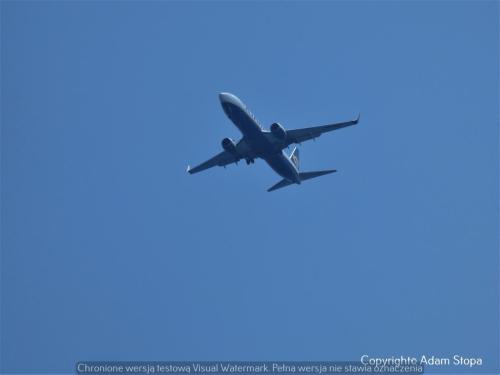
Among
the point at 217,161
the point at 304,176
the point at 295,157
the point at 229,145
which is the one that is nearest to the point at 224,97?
the point at 229,145

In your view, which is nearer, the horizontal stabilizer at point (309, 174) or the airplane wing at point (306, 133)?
A: the airplane wing at point (306, 133)

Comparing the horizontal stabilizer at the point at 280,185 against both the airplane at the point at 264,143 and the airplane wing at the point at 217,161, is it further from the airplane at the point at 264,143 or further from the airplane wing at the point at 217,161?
→ the airplane wing at the point at 217,161

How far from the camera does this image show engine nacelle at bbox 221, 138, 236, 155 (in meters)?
59.2

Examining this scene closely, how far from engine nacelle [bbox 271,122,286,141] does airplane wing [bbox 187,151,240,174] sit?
5965 mm

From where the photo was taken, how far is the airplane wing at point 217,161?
6219 cm

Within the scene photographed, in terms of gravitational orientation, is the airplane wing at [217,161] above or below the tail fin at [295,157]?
below

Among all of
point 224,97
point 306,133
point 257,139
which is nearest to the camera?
point 224,97

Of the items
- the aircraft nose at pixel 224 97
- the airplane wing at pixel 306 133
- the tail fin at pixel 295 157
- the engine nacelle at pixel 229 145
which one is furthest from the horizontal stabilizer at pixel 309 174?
the aircraft nose at pixel 224 97

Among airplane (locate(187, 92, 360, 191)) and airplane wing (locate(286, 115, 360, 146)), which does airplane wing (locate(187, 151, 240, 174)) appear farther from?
airplane wing (locate(286, 115, 360, 146))

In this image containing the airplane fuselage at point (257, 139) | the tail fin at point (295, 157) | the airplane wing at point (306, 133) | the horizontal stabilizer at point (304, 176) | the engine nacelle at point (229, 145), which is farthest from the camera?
the tail fin at point (295, 157)

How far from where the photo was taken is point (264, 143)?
5691cm

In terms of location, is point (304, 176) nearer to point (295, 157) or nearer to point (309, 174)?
point (309, 174)

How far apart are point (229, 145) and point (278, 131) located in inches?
182

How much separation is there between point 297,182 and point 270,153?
5.10 metres
